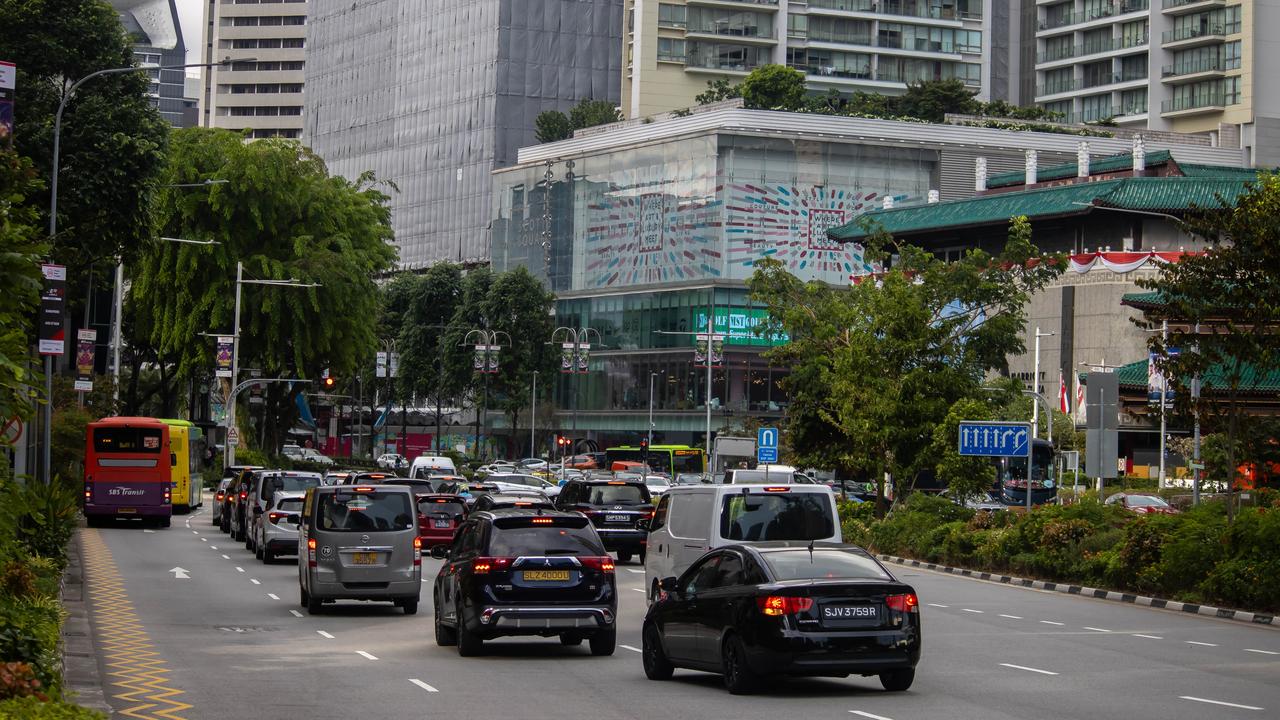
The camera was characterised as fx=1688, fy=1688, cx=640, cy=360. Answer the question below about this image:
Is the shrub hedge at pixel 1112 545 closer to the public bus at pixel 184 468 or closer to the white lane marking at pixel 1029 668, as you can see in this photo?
the white lane marking at pixel 1029 668

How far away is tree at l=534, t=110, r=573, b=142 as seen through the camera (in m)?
126

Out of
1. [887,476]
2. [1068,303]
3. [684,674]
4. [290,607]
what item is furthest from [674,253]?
[684,674]

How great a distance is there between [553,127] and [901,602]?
4450 inches

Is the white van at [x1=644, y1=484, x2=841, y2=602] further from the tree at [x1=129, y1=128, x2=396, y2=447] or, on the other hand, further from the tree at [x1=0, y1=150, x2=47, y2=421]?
the tree at [x1=129, y1=128, x2=396, y2=447]

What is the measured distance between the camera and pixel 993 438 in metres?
37.6

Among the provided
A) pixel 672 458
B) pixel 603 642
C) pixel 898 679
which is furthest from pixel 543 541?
pixel 672 458

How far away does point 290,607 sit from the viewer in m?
26.0

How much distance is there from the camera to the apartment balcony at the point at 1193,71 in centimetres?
11362

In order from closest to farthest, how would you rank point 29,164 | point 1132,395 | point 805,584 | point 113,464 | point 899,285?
Result: 1. point 805,584
2. point 29,164
3. point 899,285
4. point 113,464
5. point 1132,395

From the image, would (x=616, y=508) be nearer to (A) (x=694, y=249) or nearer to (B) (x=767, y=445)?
(B) (x=767, y=445)

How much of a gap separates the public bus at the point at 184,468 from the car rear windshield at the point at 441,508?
613 inches

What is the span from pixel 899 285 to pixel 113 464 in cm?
2260

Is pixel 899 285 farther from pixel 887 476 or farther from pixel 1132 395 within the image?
pixel 1132 395

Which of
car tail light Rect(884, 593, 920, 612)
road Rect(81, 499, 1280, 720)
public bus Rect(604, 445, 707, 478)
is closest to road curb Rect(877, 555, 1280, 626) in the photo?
road Rect(81, 499, 1280, 720)
